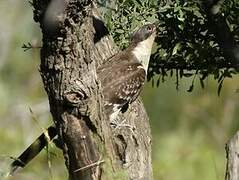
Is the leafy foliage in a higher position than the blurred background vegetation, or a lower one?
higher

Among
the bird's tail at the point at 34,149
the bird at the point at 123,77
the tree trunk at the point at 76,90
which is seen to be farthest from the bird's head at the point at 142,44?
the tree trunk at the point at 76,90

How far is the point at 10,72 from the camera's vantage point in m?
13.0

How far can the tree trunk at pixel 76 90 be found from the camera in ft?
12.2

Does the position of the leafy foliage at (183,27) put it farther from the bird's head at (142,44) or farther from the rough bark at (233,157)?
the rough bark at (233,157)

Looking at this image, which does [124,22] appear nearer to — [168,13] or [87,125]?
[168,13]

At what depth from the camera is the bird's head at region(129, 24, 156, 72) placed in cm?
538

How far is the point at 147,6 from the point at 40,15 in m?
1.24

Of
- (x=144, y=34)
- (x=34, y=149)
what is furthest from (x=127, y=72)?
(x=34, y=149)

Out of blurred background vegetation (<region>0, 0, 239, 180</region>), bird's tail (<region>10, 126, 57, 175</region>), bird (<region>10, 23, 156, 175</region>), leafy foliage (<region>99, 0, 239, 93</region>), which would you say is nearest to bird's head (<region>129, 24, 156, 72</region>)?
bird (<region>10, 23, 156, 175</region>)

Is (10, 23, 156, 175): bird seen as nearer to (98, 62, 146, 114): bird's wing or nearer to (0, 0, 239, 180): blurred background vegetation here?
(98, 62, 146, 114): bird's wing

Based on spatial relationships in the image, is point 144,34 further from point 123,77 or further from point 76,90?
point 76,90

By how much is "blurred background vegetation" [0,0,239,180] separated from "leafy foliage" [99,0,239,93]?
4539 mm

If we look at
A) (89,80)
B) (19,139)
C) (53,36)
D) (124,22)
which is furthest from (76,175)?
(19,139)

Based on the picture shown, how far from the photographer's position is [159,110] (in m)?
12.3
